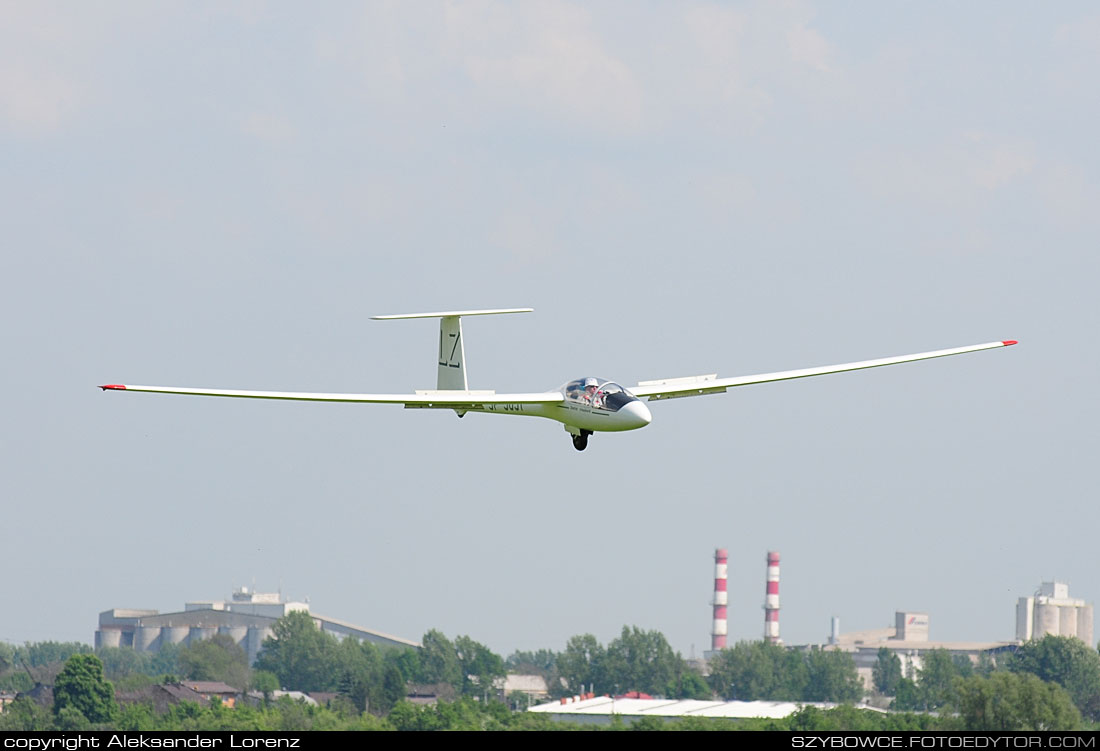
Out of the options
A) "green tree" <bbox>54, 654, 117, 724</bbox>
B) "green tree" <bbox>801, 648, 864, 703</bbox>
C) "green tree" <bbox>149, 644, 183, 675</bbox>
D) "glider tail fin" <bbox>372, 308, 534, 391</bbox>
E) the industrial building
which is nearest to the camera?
"glider tail fin" <bbox>372, 308, 534, 391</bbox>

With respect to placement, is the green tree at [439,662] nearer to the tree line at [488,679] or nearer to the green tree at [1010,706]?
the tree line at [488,679]

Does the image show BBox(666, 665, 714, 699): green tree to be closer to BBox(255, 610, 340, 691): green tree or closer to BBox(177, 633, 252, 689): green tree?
BBox(255, 610, 340, 691): green tree

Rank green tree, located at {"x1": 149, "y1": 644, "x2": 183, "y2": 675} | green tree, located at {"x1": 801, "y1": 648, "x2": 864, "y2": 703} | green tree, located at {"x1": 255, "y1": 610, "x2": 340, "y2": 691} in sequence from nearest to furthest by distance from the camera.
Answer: green tree, located at {"x1": 255, "y1": 610, "x2": 340, "y2": 691}, green tree, located at {"x1": 801, "y1": 648, "x2": 864, "y2": 703}, green tree, located at {"x1": 149, "y1": 644, "x2": 183, "y2": 675}

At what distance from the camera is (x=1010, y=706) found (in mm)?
92500

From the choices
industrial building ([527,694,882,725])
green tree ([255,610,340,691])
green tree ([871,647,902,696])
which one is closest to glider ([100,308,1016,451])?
industrial building ([527,694,882,725])

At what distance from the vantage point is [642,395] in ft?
170

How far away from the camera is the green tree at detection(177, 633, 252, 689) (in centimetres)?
12481

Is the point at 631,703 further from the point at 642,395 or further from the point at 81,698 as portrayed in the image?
the point at 642,395

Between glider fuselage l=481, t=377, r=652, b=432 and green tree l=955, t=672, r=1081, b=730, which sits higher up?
glider fuselage l=481, t=377, r=652, b=432

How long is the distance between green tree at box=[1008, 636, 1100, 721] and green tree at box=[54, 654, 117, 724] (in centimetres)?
6828

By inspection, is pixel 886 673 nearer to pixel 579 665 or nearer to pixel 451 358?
pixel 579 665

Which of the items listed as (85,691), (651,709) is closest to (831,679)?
(651,709)
